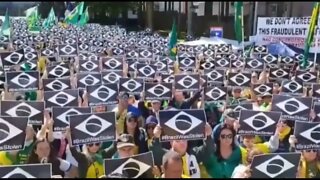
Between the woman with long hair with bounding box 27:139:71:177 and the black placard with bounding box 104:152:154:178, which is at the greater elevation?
the black placard with bounding box 104:152:154:178

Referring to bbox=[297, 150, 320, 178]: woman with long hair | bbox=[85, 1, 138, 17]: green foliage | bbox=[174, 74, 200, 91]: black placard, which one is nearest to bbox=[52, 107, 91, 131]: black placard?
bbox=[297, 150, 320, 178]: woman with long hair

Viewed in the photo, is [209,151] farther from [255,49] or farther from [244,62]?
[255,49]

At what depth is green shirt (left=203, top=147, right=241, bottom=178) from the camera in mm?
6176

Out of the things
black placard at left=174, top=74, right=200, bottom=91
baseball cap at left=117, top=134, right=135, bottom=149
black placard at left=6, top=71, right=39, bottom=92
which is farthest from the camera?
black placard at left=174, top=74, right=200, bottom=91

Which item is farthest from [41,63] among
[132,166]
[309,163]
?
[132,166]

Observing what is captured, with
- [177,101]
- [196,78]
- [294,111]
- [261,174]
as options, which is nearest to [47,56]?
[196,78]

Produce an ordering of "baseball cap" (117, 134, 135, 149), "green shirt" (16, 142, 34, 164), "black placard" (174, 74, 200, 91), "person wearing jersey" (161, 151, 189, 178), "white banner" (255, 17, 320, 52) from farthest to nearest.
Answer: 1. "white banner" (255, 17, 320, 52)
2. "black placard" (174, 74, 200, 91)
3. "green shirt" (16, 142, 34, 164)
4. "baseball cap" (117, 134, 135, 149)
5. "person wearing jersey" (161, 151, 189, 178)

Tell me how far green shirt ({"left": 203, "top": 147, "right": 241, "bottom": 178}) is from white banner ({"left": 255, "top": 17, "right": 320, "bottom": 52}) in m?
20.2

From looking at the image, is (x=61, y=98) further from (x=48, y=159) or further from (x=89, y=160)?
(x=48, y=159)

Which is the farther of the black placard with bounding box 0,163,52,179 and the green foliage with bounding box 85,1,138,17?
the green foliage with bounding box 85,1,138,17

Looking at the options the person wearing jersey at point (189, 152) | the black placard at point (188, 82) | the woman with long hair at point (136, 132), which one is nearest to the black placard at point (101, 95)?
the woman with long hair at point (136, 132)

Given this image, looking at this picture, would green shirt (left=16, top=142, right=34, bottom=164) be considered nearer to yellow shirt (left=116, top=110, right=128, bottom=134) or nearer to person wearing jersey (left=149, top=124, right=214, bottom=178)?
person wearing jersey (left=149, top=124, right=214, bottom=178)

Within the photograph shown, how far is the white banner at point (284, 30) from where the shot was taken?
26.2 meters

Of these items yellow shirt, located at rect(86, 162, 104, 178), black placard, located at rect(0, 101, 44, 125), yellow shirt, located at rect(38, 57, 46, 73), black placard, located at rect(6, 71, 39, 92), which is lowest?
yellow shirt, located at rect(38, 57, 46, 73)
